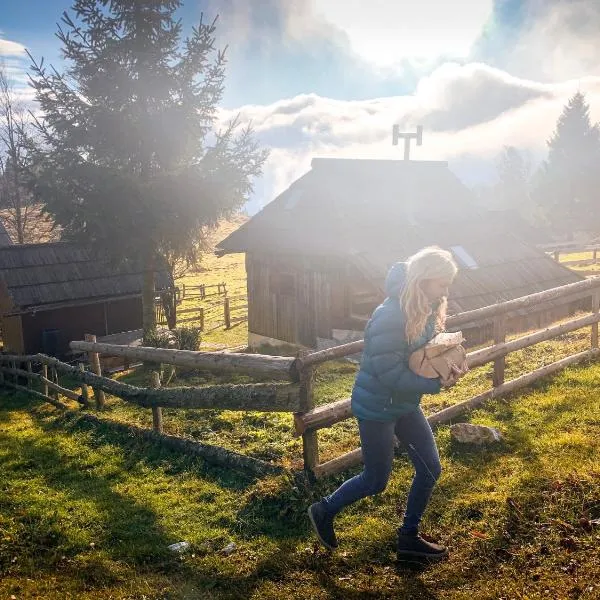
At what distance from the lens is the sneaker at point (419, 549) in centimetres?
402

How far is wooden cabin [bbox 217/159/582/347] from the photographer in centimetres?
1638

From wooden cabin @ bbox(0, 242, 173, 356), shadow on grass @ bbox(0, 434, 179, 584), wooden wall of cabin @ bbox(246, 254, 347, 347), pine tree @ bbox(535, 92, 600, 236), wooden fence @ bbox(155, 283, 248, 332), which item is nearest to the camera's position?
shadow on grass @ bbox(0, 434, 179, 584)

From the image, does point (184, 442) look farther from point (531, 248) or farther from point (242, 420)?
point (531, 248)

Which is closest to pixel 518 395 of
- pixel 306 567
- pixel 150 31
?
pixel 306 567

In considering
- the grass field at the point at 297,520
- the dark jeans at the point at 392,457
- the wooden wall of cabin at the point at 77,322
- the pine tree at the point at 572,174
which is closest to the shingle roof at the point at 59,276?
the wooden wall of cabin at the point at 77,322

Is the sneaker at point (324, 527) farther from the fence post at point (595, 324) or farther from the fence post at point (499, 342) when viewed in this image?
the fence post at point (595, 324)

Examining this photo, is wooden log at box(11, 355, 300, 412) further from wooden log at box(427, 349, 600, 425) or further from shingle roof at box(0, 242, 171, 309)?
shingle roof at box(0, 242, 171, 309)

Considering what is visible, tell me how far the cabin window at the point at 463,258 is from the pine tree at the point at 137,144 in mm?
7262

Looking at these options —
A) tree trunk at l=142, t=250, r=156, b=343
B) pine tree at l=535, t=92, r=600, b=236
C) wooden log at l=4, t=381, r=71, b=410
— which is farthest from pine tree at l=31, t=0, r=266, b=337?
pine tree at l=535, t=92, r=600, b=236

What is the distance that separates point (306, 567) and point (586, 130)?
65.4 m

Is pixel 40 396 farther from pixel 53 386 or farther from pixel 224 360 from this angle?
pixel 224 360

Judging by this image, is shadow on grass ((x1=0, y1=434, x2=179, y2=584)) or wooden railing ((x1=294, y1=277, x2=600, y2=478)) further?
wooden railing ((x1=294, y1=277, x2=600, y2=478))

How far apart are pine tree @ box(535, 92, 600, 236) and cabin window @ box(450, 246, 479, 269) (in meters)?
40.5

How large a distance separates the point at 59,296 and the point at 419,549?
752 inches
